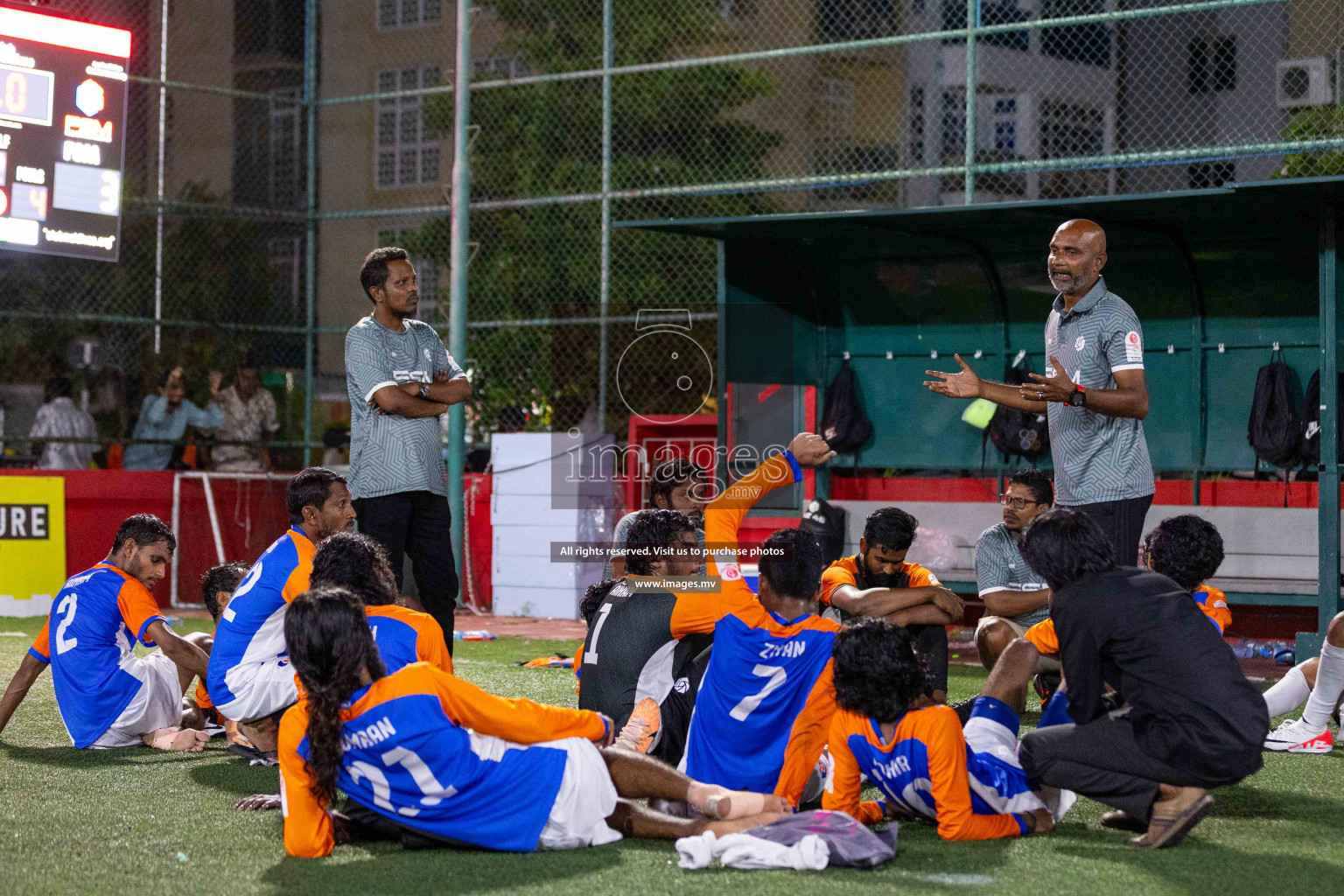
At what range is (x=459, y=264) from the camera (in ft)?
42.0

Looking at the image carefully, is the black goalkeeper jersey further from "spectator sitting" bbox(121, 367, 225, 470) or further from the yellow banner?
"spectator sitting" bbox(121, 367, 225, 470)

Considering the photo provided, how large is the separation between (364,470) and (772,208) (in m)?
13.6

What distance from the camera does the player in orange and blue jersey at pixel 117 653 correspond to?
20.6ft

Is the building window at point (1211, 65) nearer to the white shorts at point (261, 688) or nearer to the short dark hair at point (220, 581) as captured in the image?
the short dark hair at point (220, 581)

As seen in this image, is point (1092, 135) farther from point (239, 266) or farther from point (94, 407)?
point (94, 407)

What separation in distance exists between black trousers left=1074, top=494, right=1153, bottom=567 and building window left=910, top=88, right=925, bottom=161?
16.3 meters

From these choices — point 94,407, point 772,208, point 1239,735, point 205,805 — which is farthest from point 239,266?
point 1239,735

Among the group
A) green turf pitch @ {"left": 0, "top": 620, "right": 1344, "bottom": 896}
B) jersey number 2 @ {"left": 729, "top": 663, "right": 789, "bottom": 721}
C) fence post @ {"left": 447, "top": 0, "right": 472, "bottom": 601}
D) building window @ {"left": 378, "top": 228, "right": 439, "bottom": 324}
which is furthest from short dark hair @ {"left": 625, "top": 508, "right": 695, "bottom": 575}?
building window @ {"left": 378, "top": 228, "right": 439, "bottom": 324}

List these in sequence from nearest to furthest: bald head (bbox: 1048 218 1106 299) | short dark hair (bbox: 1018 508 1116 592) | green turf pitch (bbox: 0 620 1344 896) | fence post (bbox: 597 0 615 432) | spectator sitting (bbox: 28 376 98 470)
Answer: green turf pitch (bbox: 0 620 1344 896) → short dark hair (bbox: 1018 508 1116 592) → bald head (bbox: 1048 218 1106 299) → fence post (bbox: 597 0 615 432) → spectator sitting (bbox: 28 376 98 470)

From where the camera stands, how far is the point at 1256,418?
9867mm

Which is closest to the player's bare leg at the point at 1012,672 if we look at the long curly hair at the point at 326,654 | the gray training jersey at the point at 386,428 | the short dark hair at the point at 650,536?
the short dark hair at the point at 650,536

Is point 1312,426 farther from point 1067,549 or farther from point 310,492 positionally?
point 310,492

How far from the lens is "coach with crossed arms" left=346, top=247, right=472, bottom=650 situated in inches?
253

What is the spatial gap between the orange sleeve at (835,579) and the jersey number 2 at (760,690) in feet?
5.22
